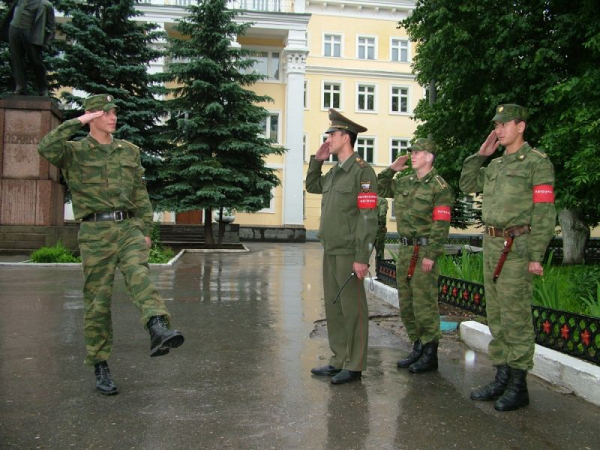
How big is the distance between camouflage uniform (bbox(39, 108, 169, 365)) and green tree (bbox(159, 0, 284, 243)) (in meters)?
17.7

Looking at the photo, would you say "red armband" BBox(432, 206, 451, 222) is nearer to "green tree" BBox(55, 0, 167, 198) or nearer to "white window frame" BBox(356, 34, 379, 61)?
"green tree" BBox(55, 0, 167, 198)

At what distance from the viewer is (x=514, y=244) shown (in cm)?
419

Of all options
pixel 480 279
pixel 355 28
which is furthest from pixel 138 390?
pixel 355 28

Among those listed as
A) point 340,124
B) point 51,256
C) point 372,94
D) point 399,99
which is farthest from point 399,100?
point 340,124

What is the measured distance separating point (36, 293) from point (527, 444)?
7.77 meters

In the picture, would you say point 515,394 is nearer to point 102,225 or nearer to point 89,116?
point 102,225

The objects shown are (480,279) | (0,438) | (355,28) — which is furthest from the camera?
(355,28)

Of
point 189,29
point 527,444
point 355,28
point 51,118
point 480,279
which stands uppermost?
point 355,28

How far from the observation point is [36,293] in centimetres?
888

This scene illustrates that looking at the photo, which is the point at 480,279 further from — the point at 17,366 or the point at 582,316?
the point at 17,366

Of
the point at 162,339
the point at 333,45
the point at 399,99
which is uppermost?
the point at 333,45

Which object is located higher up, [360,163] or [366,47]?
[366,47]

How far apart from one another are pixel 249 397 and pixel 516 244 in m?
2.24

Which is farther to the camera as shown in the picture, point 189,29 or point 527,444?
point 189,29
